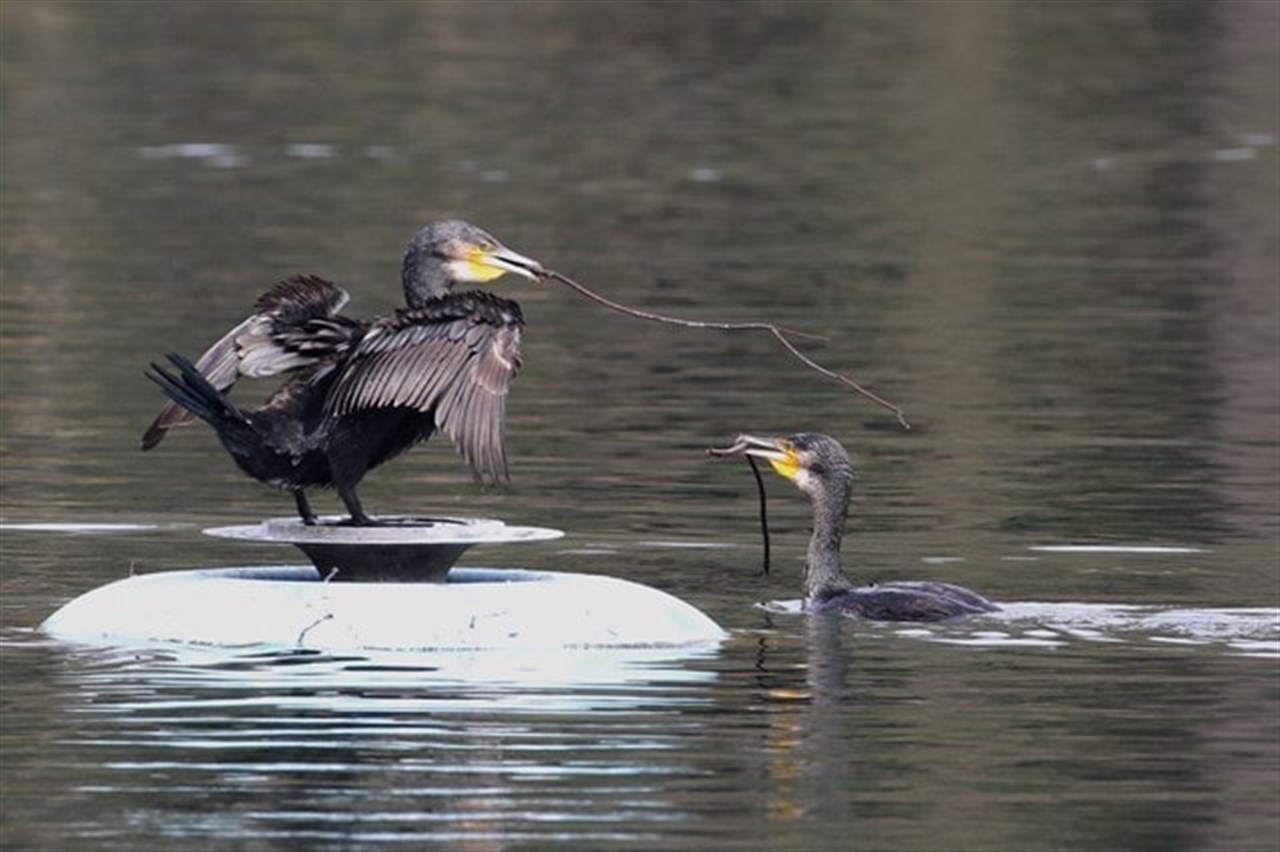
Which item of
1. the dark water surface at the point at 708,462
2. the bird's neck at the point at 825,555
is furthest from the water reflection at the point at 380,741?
the bird's neck at the point at 825,555

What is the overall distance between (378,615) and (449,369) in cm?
92

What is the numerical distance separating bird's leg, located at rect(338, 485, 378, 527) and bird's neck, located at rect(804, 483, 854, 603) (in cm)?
252

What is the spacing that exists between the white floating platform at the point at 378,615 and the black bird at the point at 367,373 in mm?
467

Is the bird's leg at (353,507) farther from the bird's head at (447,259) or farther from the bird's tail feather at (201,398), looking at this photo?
the bird's head at (447,259)

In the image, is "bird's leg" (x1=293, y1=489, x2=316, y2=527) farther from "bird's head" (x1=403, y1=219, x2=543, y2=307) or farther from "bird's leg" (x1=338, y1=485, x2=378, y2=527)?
"bird's head" (x1=403, y1=219, x2=543, y2=307)

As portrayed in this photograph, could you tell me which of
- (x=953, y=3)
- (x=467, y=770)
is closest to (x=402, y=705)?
(x=467, y=770)

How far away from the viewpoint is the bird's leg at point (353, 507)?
15273 mm

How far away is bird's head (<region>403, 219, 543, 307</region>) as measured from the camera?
1543 cm

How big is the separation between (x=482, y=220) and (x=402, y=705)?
22.5 meters

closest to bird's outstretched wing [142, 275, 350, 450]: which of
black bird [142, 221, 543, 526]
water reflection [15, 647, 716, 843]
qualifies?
black bird [142, 221, 543, 526]

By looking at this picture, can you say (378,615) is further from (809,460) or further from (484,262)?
(809,460)

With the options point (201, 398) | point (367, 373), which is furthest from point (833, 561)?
point (201, 398)

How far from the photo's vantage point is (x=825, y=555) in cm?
1747

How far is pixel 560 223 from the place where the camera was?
3669 centimetres
